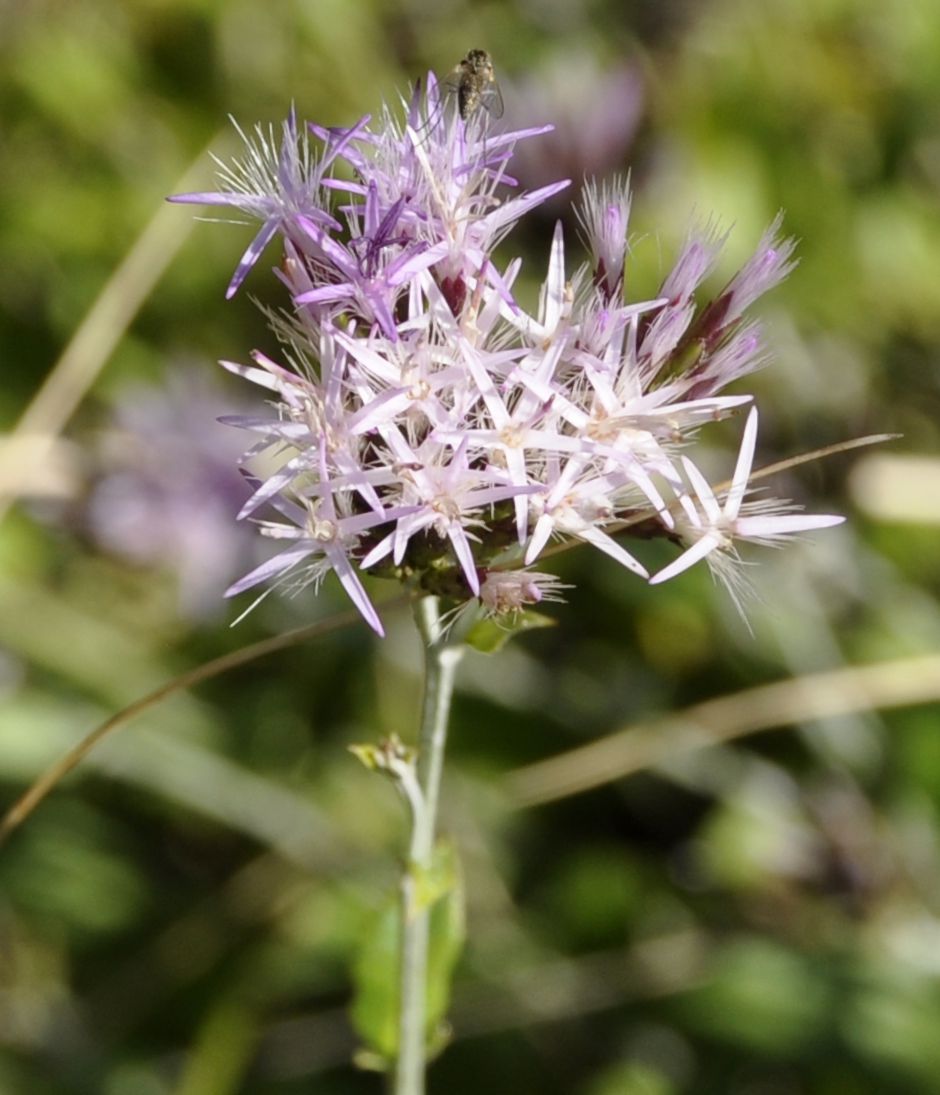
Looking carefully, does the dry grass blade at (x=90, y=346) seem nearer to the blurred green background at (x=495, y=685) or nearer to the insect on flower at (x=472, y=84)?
the blurred green background at (x=495, y=685)

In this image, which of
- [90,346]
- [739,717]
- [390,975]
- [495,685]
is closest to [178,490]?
[90,346]

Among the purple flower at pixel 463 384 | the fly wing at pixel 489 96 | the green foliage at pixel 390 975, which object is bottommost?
the green foliage at pixel 390 975

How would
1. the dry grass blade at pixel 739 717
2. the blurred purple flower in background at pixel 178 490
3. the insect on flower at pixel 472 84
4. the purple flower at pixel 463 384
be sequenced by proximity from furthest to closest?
the blurred purple flower in background at pixel 178 490 < the dry grass blade at pixel 739 717 < the insect on flower at pixel 472 84 < the purple flower at pixel 463 384

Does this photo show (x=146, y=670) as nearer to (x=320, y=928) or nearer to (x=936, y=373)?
(x=320, y=928)

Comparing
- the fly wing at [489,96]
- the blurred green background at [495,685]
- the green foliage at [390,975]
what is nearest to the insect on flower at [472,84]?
the fly wing at [489,96]

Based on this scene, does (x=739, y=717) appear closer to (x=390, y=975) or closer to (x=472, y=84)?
(x=390, y=975)

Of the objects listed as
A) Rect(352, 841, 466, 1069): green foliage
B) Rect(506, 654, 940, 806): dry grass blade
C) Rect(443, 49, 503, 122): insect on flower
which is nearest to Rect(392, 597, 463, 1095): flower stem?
Rect(352, 841, 466, 1069): green foliage

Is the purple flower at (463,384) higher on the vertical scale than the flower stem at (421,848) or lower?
higher

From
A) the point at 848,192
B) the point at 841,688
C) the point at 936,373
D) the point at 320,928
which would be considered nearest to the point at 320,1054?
the point at 320,928
